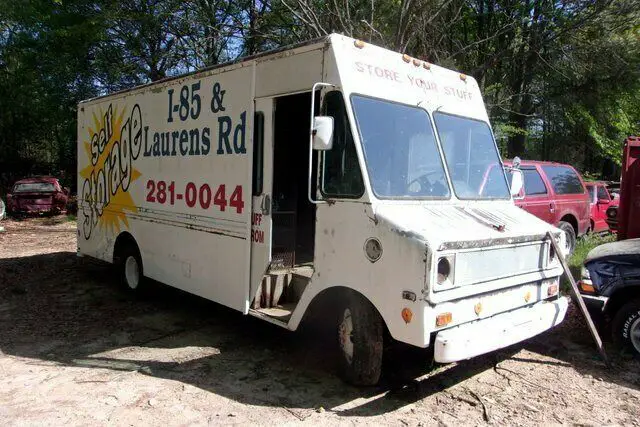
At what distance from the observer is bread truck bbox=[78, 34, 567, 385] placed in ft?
12.9

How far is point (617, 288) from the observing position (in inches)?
204

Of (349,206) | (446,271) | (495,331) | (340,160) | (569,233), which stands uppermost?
(340,160)

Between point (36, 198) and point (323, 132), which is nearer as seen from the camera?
point (323, 132)

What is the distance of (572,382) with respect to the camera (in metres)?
4.70

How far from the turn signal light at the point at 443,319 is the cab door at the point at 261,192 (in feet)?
6.21

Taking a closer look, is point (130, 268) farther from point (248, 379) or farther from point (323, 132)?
point (323, 132)

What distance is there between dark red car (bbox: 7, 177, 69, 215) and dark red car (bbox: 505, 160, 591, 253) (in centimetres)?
1583

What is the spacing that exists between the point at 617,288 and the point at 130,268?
6.31m

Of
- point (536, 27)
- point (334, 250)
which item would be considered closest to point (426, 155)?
point (334, 250)

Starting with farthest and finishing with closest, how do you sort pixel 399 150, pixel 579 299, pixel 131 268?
pixel 131 268, pixel 579 299, pixel 399 150

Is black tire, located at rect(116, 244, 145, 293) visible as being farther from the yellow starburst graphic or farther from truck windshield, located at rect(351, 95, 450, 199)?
truck windshield, located at rect(351, 95, 450, 199)

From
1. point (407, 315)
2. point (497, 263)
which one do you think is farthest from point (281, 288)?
point (497, 263)

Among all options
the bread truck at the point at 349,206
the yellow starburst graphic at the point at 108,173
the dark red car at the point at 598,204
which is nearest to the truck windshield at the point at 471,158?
the bread truck at the point at 349,206

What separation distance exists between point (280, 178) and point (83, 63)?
55.7 ft
